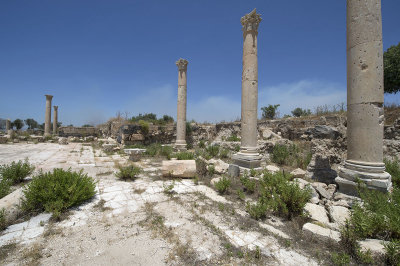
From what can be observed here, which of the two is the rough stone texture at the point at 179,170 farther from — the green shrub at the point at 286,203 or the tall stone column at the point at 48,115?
the tall stone column at the point at 48,115

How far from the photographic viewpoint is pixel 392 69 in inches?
486

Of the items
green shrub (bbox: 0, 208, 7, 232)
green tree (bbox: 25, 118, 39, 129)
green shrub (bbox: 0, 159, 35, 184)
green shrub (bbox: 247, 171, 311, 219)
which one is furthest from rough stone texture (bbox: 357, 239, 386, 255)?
green tree (bbox: 25, 118, 39, 129)

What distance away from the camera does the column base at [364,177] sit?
3.62 meters

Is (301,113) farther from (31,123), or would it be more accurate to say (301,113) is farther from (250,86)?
(31,123)

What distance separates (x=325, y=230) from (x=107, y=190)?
4671 mm

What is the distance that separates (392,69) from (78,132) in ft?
97.3

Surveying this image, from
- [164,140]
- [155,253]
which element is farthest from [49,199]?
[164,140]

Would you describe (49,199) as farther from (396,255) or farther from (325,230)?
(396,255)

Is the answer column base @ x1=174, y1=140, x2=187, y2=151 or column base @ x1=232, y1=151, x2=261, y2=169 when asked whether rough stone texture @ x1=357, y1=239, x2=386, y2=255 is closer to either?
column base @ x1=232, y1=151, x2=261, y2=169

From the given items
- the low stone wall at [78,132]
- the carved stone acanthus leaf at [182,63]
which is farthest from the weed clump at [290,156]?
the low stone wall at [78,132]

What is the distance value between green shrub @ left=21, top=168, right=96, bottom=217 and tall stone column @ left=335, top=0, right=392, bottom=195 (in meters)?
5.65

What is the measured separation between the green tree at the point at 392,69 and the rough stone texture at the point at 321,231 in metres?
16.0

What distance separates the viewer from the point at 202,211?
3.45 meters

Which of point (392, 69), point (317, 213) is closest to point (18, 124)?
point (317, 213)
